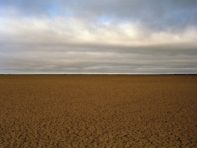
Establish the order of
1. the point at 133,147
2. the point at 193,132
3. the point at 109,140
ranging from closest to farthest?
the point at 133,147
the point at 109,140
the point at 193,132

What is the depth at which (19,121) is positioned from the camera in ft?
51.1

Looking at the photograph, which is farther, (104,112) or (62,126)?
(104,112)

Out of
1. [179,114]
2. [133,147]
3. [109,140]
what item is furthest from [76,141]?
[179,114]

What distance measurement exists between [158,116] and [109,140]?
223 inches

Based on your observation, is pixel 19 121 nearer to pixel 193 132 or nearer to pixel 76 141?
pixel 76 141

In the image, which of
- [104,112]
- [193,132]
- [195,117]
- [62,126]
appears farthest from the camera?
[104,112]

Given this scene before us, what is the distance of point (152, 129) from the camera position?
13844 millimetres

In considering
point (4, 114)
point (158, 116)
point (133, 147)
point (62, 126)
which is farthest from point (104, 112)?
point (133, 147)

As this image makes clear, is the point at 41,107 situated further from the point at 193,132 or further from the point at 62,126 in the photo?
the point at 193,132

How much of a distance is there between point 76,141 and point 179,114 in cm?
777

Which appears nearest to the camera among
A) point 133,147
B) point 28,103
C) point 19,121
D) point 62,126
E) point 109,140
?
point 133,147

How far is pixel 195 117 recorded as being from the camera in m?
16.7

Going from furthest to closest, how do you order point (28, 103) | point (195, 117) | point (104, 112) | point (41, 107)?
point (28, 103), point (41, 107), point (104, 112), point (195, 117)

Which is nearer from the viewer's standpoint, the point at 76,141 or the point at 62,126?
the point at 76,141
